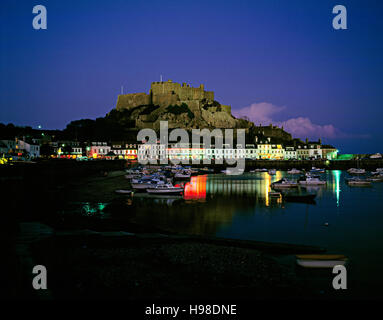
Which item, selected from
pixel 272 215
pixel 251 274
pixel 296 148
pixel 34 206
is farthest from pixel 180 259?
pixel 296 148

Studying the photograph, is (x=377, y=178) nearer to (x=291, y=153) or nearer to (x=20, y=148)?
(x=291, y=153)

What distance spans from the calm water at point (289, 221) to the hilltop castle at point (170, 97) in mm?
93251

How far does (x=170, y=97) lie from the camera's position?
11869 cm

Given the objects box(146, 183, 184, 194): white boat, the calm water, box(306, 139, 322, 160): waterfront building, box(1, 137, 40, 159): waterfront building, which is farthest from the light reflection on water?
box(306, 139, 322, 160): waterfront building

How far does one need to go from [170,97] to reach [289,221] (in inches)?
4103

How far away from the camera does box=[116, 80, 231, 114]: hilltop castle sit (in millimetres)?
119062

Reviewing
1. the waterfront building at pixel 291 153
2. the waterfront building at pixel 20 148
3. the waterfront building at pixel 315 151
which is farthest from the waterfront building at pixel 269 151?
the waterfront building at pixel 20 148

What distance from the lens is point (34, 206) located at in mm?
20938

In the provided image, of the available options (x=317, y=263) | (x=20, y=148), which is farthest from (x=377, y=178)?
(x=20, y=148)

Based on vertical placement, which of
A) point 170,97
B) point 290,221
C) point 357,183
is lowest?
point 290,221

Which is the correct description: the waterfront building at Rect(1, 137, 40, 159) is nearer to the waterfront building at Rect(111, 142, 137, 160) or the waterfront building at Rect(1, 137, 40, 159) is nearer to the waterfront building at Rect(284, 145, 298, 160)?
the waterfront building at Rect(111, 142, 137, 160)
